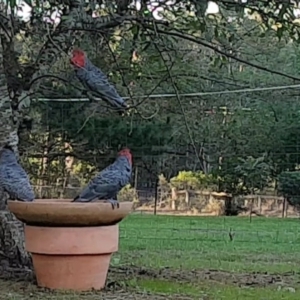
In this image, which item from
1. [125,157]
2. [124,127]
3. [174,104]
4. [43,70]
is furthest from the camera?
[124,127]

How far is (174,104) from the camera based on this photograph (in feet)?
30.8

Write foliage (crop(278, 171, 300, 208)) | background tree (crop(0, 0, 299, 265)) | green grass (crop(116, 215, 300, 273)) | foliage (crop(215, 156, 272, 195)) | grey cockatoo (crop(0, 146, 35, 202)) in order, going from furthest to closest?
foliage (crop(215, 156, 272, 195)) < foliage (crop(278, 171, 300, 208)) < green grass (crop(116, 215, 300, 273)) < background tree (crop(0, 0, 299, 265)) < grey cockatoo (crop(0, 146, 35, 202))

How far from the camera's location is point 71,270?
13.4 ft

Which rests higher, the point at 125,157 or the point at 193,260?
the point at 125,157

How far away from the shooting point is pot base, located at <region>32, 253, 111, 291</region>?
405cm

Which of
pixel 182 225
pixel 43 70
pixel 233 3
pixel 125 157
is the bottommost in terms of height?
pixel 182 225

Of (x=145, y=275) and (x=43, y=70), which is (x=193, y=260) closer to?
(x=145, y=275)

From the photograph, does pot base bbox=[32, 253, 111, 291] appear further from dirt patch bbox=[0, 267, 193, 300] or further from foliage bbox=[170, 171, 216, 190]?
foliage bbox=[170, 171, 216, 190]

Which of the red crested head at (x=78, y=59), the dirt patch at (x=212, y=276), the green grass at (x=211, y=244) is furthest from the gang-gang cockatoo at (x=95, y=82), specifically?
the green grass at (x=211, y=244)

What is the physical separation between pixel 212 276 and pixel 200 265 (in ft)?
2.47

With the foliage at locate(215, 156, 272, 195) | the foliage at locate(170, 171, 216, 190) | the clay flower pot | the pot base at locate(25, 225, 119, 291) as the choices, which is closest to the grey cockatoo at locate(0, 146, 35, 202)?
the clay flower pot

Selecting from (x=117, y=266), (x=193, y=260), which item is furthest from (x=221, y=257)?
(x=117, y=266)

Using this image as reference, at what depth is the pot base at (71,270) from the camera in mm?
4055

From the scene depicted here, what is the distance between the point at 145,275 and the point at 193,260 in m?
1.29
